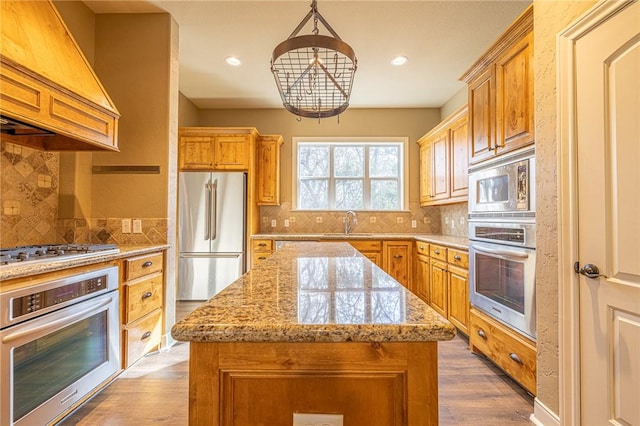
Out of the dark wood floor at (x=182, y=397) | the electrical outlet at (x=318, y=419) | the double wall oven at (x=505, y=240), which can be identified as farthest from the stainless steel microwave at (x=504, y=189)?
the electrical outlet at (x=318, y=419)

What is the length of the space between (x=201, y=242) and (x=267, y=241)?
2.62ft

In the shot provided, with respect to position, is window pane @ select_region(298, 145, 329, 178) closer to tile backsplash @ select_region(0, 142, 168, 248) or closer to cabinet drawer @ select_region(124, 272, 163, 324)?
tile backsplash @ select_region(0, 142, 168, 248)

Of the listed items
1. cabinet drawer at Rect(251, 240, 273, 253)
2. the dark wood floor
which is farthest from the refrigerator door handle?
the dark wood floor

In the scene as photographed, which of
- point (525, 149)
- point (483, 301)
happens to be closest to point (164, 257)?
point (483, 301)

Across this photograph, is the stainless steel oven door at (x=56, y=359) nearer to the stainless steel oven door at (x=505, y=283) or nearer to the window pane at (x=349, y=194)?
the stainless steel oven door at (x=505, y=283)

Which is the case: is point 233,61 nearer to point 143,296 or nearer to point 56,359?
point 143,296

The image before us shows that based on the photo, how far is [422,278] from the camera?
12.1 ft

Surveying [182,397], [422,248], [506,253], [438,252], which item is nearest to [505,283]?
[506,253]

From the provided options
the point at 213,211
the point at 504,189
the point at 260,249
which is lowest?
the point at 260,249

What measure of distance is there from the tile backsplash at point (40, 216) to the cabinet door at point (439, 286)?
8.86 ft

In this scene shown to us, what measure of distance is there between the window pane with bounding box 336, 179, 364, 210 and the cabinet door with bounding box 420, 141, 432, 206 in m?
0.90

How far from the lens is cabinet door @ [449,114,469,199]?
10.5 feet

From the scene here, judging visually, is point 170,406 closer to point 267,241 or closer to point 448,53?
point 267,241

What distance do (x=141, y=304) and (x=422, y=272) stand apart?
2925 mm
